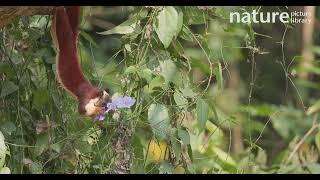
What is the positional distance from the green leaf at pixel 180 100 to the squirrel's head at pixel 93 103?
0.25 m

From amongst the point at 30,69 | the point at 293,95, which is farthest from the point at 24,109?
the point at 293,95

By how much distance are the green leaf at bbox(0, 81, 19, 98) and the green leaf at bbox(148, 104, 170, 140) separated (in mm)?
423

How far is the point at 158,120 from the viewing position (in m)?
1.92

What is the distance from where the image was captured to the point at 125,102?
72.7 inches

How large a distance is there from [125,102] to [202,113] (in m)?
0.19

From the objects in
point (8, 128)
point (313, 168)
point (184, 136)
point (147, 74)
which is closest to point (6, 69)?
point (8, 128)

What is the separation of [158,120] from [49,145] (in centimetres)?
30

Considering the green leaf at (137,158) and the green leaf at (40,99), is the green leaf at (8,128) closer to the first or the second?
the green leaf at (40,99)

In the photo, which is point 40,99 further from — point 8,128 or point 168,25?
point 168,25

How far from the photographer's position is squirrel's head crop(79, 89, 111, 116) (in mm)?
1720

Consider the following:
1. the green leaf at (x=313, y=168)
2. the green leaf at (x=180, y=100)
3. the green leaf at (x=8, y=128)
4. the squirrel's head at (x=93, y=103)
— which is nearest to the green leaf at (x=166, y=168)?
the green leaf at (x=180, y=100)

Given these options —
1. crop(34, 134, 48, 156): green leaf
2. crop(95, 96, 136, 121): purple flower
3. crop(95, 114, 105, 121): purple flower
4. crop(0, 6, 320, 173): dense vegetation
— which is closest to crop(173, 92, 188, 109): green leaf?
crop(0, 6, 320, 173): dense vegetation

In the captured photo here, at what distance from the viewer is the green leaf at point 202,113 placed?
1880 mm

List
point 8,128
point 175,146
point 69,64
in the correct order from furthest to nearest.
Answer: point 8,128 → point 175,146 → point 69,64
